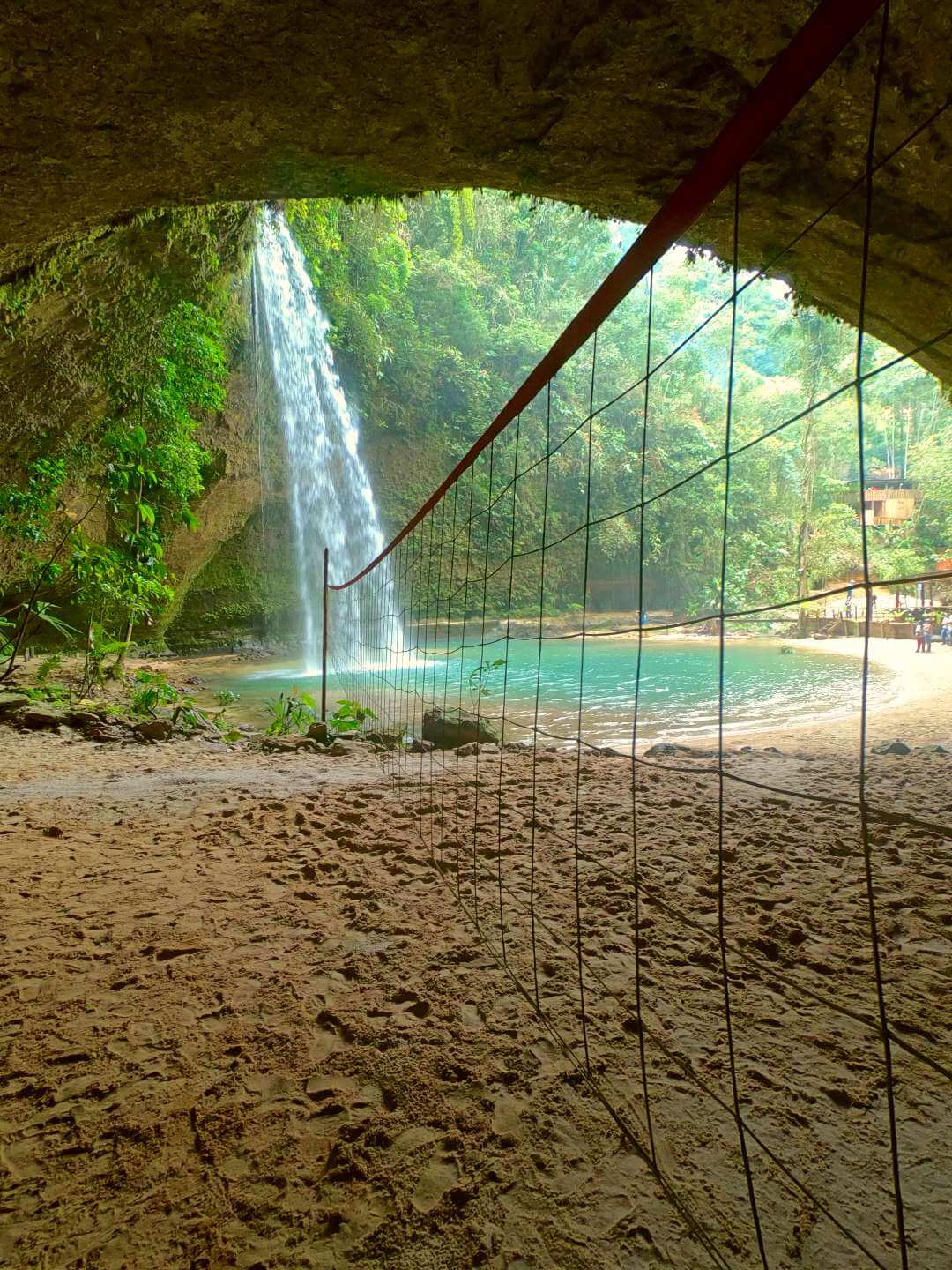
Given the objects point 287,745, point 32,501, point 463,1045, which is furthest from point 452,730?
point 32,501

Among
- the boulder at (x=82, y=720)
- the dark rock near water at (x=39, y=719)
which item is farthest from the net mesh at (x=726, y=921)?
the dark rock near water at (x=39, y=719)

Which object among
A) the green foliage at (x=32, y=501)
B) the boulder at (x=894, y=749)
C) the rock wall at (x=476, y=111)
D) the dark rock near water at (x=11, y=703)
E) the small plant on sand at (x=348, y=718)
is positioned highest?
the rock wall at (x=476, y=111)

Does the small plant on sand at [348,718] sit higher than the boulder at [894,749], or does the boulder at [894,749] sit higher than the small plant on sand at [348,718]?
the boulder at [894,749]

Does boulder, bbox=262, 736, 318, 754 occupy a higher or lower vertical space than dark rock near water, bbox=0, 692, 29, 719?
lower

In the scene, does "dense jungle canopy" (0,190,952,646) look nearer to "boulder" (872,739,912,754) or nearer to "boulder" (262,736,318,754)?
"boulder" (262,736,318,754)

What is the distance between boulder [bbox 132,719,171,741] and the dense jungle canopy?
1.16 metres

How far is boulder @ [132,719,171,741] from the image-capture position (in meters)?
4.47

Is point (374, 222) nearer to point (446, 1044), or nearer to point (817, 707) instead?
point (817, 707)

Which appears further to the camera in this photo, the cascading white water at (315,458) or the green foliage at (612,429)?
the green foliage at (612,429)

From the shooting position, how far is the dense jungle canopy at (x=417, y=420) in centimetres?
543

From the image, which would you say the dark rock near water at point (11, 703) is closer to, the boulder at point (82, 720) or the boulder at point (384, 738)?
the boulder at point (82, 720)

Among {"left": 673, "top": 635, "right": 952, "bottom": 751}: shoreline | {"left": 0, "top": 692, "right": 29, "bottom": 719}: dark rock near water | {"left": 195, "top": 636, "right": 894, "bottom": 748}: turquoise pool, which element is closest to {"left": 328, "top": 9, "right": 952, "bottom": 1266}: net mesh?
{"left": 673, "top": 635, "right": 952, "bottom": 751}: shoreline

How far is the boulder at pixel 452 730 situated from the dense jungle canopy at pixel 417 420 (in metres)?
1.81

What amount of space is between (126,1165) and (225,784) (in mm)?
2290
